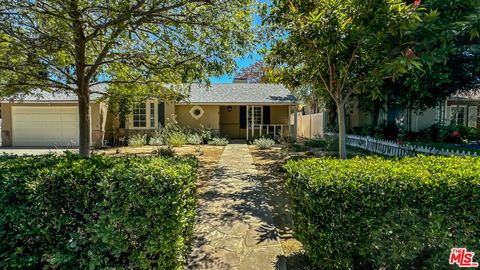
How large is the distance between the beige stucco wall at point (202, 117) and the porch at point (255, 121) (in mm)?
1306

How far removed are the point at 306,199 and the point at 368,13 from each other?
A: 11.3 ft

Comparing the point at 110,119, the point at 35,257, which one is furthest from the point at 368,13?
the point at 110,119

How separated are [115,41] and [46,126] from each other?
1292 cm

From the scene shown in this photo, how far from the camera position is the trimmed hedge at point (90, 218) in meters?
2.43

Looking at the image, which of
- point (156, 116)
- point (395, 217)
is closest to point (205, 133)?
point (156, 116)

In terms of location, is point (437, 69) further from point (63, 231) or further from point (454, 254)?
point (63, 231)

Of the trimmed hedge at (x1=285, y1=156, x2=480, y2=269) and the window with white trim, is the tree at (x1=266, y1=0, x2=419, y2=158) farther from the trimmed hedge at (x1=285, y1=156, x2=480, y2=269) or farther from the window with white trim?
the window with white trim

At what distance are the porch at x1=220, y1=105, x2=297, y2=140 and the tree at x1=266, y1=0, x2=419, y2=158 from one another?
405 inches

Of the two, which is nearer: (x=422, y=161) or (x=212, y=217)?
(x=422, y=161)

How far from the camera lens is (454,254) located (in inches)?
99.4

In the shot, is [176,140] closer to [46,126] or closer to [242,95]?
[242,95]

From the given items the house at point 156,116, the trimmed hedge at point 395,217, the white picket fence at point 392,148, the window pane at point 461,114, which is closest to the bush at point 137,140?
the house at point 156,116

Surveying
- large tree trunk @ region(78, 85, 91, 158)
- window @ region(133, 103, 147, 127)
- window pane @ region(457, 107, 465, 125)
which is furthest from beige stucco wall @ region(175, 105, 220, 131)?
window pane @ region(457, 107, 465, 125)

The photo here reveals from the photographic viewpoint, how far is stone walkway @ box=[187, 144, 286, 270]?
3.17 metres
